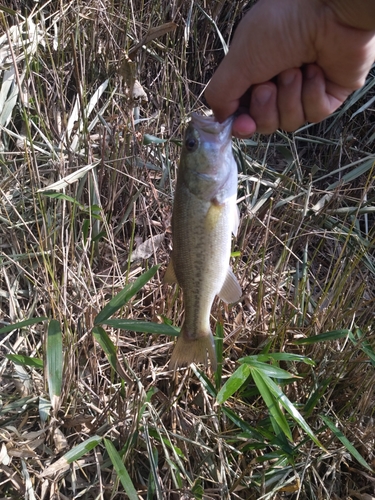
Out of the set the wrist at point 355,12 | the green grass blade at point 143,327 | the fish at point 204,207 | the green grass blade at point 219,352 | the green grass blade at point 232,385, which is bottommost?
the green grass blade at point 219,352

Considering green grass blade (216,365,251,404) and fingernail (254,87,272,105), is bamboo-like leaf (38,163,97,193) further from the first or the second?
green grass blade (216,365,251,404)

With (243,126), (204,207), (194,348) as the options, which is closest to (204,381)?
(194,348)

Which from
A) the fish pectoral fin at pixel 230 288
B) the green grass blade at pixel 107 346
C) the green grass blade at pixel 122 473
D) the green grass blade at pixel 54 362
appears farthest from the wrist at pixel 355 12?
the green grass blade at pixel 122 473

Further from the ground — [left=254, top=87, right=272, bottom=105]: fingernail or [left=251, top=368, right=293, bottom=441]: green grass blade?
[left=254, top=87, right=272, bottom=105]: fingernail

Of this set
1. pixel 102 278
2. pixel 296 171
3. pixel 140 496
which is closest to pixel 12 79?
pixel 102 278

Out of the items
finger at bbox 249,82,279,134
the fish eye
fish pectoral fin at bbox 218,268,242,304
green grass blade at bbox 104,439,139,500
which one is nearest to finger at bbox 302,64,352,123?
finger at bbox 249,82,279,134

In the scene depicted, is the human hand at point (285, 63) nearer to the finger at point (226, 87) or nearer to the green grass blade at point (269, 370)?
the finger at point (226, 87)

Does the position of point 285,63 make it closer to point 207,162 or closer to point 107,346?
point 207,162

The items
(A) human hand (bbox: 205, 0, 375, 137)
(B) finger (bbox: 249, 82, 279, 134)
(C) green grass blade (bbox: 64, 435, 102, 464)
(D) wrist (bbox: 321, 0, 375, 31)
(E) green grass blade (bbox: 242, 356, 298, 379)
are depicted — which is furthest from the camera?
(E) green grass blade (bbox: 242, 356, 298, 379)
